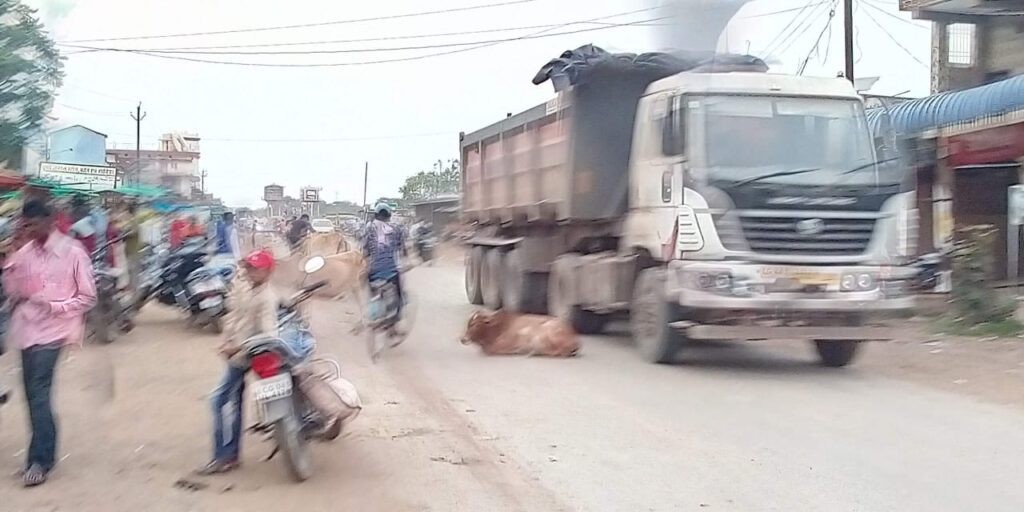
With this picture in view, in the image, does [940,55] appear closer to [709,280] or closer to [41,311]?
[709,280]

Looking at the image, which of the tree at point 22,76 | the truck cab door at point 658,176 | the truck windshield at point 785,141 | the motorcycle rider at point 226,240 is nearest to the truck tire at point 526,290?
the motorcycle rider at point 226,240

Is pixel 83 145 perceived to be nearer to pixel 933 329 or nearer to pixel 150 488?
pixel 933 329

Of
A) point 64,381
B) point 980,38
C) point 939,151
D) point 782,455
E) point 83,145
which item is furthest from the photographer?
point 83,145

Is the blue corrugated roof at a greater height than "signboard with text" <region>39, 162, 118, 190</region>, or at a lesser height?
greater

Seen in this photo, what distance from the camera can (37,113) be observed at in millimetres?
26188

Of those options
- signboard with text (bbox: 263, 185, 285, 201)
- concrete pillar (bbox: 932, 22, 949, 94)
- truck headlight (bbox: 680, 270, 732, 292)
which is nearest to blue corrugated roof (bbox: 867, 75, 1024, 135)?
truck headlight (bbox: 680, 270, 732, 292)

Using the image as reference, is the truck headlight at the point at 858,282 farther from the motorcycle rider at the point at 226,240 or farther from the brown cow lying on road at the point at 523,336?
the motorcycle rider at the point at 226,240

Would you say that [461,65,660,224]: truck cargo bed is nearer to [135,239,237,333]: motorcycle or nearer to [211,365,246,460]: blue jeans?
[135,239,237,333]: motorcycle

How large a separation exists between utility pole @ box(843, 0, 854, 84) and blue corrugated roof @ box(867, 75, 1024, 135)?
42.4 inches

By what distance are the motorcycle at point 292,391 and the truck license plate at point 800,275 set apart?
489 cm

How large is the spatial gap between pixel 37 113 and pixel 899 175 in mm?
21762

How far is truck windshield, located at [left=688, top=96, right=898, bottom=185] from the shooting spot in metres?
10.5

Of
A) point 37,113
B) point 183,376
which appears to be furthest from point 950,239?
point 37,113

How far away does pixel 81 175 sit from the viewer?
78.7ft
